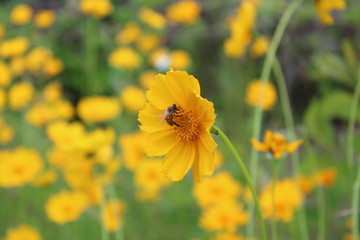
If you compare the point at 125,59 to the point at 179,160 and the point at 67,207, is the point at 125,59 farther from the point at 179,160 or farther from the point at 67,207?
the point at 179,160

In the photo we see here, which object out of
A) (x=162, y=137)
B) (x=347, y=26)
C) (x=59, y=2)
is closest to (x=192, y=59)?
(x=347, y=26)

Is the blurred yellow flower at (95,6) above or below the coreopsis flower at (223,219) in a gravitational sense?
above

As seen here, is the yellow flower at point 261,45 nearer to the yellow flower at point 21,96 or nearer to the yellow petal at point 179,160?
the yellow petal at point 179,160

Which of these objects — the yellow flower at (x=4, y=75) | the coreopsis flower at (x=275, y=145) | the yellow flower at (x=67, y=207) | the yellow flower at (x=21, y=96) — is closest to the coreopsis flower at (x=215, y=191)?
the yellow flower at (x=67, y=207)

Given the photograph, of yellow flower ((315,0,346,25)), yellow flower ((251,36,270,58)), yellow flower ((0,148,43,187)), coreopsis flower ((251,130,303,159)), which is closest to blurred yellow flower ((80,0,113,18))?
yellow flower ((251,36,270,58))

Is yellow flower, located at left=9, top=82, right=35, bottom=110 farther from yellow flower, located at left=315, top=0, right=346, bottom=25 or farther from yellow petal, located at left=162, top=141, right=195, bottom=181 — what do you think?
yellow petal, located at left=162, top=141, right=195, bottom=181

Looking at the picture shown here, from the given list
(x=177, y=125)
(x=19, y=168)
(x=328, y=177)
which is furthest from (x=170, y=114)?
(x=19, y=168)
